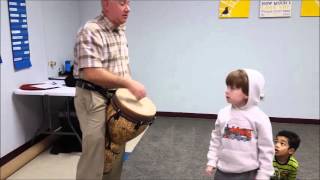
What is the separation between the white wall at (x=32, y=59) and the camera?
2.84m

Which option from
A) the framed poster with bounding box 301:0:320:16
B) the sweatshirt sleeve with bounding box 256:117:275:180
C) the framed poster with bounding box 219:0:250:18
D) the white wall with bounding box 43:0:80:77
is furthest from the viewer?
the framed poster with bounding box 219:0:250:18

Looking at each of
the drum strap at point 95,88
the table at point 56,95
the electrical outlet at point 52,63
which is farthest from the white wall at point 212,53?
the drum strap at point 95,88

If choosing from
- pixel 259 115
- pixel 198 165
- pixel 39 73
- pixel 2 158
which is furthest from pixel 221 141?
pixel 39 73

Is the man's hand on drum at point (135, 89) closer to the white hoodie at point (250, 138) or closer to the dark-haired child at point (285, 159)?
the white hoodie at point (250, 138)

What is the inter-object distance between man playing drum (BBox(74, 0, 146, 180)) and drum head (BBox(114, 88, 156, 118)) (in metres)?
0.05

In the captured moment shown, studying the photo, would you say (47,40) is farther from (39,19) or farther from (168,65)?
(168,65)

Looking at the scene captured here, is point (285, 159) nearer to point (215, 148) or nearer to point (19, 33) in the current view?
point (215, 148)

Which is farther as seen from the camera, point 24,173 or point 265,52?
point 265,52

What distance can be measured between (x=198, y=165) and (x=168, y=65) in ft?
5.97

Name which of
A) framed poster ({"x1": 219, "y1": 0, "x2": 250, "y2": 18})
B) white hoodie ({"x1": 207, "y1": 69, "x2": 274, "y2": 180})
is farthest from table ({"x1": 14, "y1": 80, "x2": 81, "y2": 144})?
framed poster ({"x1": 219, "y1": 0, "x2": 250, "y2": 18})

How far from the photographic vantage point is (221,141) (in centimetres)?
150

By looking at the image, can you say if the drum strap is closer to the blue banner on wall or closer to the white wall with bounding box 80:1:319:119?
the blue banner on wall

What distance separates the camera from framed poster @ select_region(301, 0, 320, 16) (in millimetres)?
3840

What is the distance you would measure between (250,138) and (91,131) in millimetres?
854
